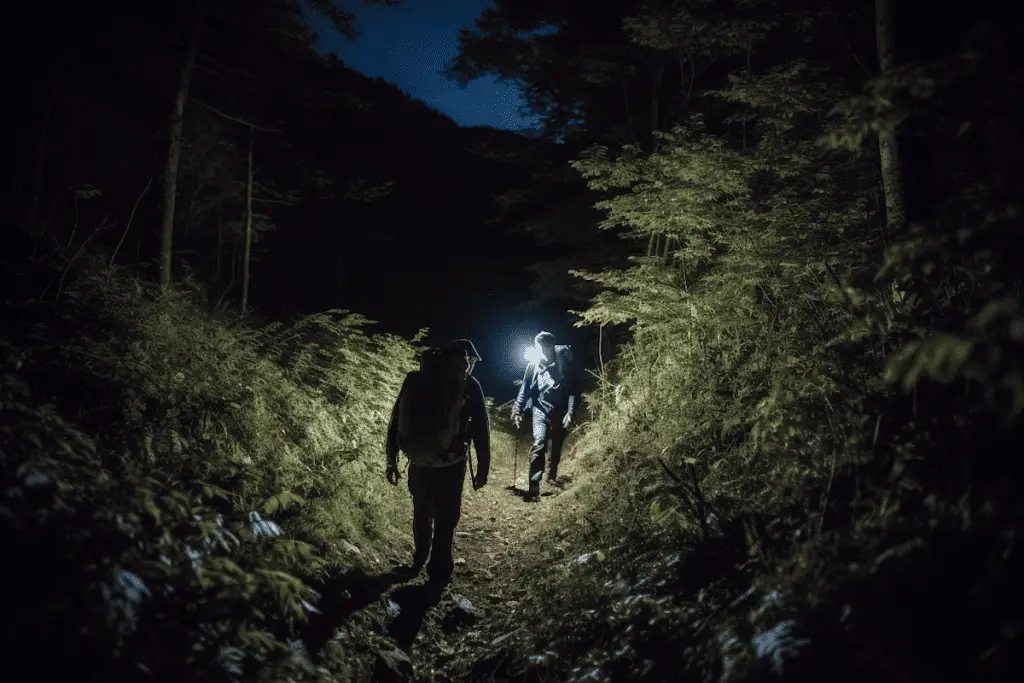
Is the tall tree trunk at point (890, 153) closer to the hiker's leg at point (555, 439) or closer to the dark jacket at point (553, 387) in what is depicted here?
the dark jacket at point (553, 387)

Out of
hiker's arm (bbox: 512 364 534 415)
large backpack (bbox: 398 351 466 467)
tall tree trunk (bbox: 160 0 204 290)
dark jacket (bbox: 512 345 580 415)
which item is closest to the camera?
large backpack (bbox: 398 351 466 467)

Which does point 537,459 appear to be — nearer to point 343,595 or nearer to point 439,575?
point 439,575

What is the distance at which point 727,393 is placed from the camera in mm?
5793

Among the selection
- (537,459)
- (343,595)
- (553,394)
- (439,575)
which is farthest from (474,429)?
(553,394)

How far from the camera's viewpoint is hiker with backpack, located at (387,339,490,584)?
5.22 m

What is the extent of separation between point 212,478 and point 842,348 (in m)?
5.47

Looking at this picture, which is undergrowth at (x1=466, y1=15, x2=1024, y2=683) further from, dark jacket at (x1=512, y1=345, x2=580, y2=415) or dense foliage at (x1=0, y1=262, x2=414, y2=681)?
dense foliage at (x1=0, y1=262, x2=414, y2=681)

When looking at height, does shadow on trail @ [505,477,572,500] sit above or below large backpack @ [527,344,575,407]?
below

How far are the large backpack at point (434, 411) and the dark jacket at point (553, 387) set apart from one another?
12.1 ft

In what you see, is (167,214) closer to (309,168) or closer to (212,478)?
(212,478)

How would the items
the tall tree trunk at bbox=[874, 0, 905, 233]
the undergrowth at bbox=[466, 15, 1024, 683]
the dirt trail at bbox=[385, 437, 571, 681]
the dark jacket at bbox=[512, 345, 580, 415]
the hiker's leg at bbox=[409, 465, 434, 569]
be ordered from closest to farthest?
1. the undergrowth at bbox=[466, 15, 1024, 683]
2. the dirt trail at bbox=[385, 437, 571, 681]
3. the tall tree trunk at bbox=[874, 0, 905, 233]
4. the hiker's leg at bbox=[409, 465, 434, 569]
5. the dark jacket at bbox=[512, 345, 580, 415]

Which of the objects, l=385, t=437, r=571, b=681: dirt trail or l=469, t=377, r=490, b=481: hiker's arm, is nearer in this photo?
l=385, t=437, r=571, b=681: dirt trail

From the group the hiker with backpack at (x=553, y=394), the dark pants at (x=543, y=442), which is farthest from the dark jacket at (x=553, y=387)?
the dark pants at (x=543, y=442)

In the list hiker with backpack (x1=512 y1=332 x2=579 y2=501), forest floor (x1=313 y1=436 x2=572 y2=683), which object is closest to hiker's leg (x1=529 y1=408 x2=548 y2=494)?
hiker with backpack (x1=512 y1=332 x2=579 y2=501)
